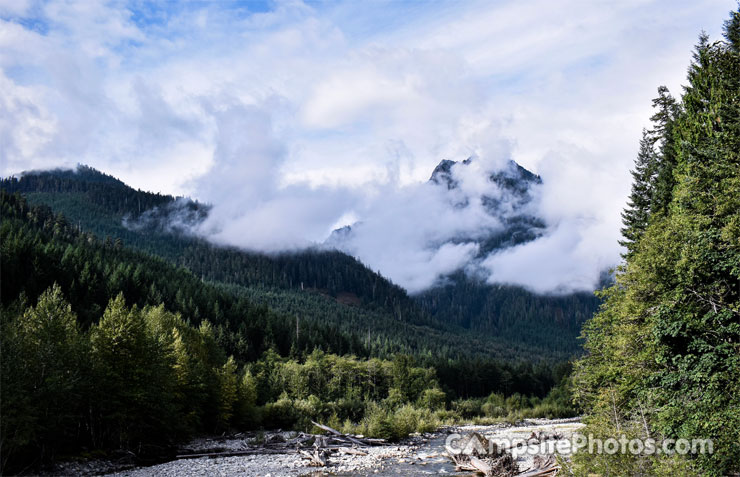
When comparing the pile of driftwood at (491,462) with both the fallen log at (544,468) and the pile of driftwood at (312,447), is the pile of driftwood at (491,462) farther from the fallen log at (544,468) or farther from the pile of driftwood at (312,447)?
the pile of driftwood at (312,447)

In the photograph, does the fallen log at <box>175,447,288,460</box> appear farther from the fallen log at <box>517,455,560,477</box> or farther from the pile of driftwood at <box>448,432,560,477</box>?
the fallen log at <box>517,455,560,477</box>

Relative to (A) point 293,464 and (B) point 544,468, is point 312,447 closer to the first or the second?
(A) point 293,464

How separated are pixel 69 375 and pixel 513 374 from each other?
133485 millimetres

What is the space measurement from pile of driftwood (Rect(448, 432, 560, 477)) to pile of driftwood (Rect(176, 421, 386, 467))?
1157cm

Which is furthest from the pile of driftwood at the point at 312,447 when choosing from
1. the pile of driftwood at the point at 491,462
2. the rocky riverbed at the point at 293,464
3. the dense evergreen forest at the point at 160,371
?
the pile of driftwood at the point at 491,462

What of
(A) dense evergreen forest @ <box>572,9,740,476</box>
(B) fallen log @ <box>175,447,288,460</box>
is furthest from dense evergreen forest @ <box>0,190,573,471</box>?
(A) dense evergreen forest @ <box>572,9,740,476</box>

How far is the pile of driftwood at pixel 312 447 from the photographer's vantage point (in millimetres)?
41572

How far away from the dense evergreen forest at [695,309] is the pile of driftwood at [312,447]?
24.9 m

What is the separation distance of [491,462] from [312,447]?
72.5ft

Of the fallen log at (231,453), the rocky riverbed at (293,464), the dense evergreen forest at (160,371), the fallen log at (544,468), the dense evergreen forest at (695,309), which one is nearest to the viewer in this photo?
the dense evergreen forest at (695,309)

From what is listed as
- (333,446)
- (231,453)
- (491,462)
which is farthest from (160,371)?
(491,462)

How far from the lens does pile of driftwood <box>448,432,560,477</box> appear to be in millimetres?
27703

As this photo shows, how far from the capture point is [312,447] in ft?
154

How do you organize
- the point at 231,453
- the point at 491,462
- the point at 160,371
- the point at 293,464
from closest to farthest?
the point at 491,462, the point at 293,464, the point at 160,371, the point at 231,453
